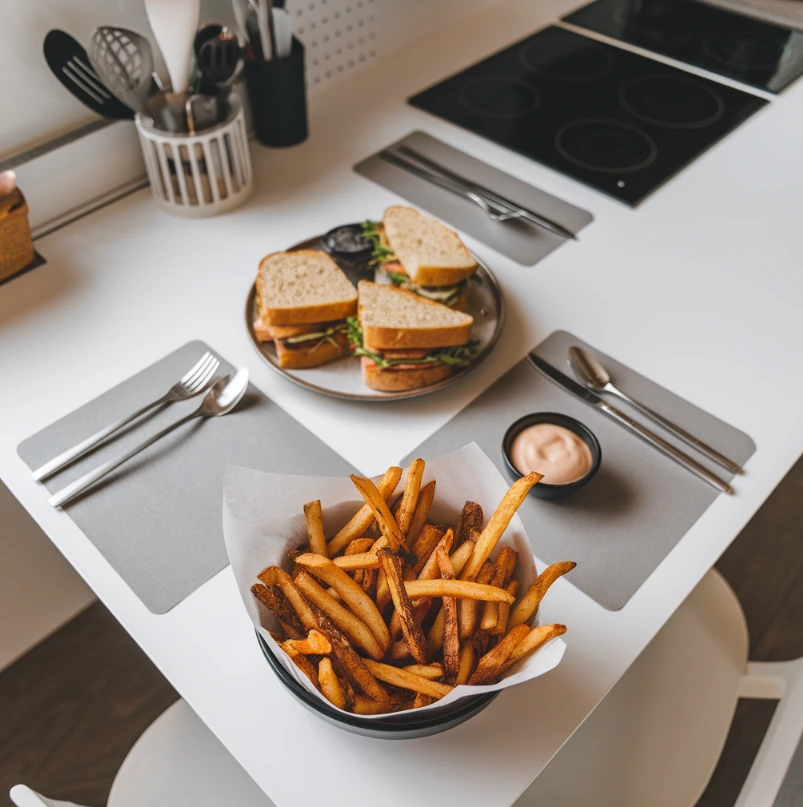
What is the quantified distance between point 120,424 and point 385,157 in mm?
778

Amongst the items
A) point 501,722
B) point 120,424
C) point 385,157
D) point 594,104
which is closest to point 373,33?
point 385,157

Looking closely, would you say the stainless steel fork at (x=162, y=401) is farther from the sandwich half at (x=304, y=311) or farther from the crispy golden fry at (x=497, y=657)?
the crispy golden fry at (x=497, y=657)

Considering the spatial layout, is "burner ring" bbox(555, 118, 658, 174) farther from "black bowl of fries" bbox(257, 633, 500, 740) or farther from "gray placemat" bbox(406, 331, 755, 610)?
"black bowl of fries" bbox(257, 633, 500, 740)

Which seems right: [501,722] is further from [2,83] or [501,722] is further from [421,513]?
[2,83]

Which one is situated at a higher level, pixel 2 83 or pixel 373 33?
pixel 2 83

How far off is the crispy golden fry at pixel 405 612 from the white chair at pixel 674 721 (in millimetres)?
380

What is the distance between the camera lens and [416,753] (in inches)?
28.9

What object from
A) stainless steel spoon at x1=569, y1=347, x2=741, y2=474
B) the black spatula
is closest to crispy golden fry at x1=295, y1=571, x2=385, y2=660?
stainless steel spoon at x1=569, y1=347, x2=741, y2=474

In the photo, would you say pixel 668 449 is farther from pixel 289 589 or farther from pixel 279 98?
pixel 279 98

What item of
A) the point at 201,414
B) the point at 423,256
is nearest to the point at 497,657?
the point at 201,414

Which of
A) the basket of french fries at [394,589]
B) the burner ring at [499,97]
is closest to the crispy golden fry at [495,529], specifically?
the basket of french fries at [394,589]

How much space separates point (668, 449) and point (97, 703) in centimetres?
124

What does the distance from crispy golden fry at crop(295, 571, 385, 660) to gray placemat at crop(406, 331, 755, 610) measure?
281mm

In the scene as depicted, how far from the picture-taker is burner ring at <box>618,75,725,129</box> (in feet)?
5.19
